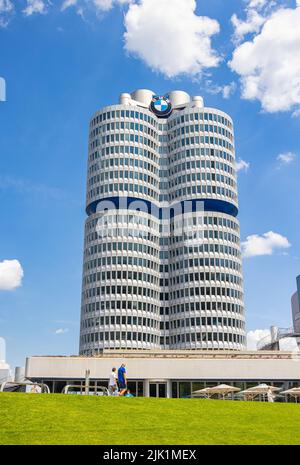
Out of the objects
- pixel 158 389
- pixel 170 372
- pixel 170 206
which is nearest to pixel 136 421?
pixel 170 372

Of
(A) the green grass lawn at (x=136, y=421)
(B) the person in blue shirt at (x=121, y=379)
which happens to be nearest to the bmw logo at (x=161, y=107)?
(B) the person in blue shirt at (x=121, y=379)

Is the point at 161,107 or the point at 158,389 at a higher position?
the point at 161,107

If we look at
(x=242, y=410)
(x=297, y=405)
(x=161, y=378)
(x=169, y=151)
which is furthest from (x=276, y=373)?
(x=169, y=151)

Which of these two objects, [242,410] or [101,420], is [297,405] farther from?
[101,420]

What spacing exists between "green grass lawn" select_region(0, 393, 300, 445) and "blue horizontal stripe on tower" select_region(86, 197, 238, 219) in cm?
9384

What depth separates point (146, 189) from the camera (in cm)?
12912

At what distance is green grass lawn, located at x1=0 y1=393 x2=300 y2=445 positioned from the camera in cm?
2022

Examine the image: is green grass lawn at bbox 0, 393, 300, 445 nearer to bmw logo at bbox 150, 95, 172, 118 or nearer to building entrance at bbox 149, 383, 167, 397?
building entrance at bbox 149, 383, 167, 397

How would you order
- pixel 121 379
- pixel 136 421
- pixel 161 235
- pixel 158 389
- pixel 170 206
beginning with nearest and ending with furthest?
pixel 136 421, pixel 121 379, pixel 158 389, pixel 161 235, pixel 170 206

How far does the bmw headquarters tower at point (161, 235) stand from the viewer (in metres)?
118

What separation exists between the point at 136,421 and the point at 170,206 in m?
109

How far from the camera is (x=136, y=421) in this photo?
24266 mm

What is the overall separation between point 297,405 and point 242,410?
7240mm

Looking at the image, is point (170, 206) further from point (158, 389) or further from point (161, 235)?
point (158, 389)
